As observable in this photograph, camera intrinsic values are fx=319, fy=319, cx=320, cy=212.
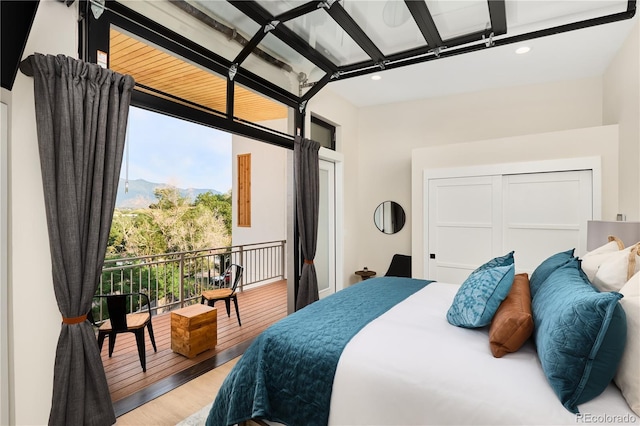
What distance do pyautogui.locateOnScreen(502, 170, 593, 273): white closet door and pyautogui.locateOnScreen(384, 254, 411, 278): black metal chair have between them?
1.35 meters

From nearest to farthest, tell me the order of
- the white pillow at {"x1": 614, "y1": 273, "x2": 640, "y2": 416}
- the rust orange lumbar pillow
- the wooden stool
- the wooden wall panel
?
the white pillow at {"x1": 614, "y1": 273, "x2": 640, "y2": 416}, the rust orange lumbar pillow, the wooden stool, the wooden wall panel

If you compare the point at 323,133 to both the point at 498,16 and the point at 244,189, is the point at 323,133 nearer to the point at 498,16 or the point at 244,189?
the point at 498,16

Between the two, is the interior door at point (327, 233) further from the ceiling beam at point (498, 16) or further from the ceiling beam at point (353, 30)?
the ceiling beam at point (498, 16)

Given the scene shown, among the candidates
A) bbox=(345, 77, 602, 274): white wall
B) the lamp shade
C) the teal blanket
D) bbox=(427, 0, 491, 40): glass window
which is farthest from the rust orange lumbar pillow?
bbox=(345, 77, 602, 274): white wall

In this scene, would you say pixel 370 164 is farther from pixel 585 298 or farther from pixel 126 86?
pixel 585 298

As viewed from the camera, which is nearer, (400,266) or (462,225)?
(462,225)

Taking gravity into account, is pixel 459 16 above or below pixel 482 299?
above

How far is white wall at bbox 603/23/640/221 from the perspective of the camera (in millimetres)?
2834

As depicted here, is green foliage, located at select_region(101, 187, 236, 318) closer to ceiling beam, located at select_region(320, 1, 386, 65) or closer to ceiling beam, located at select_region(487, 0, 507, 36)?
ceiling beam, located at select_region(320, 1, 386, 65)

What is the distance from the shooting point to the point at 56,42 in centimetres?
186

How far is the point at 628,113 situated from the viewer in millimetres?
3033

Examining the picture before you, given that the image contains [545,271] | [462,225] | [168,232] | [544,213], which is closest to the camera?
[545,271]

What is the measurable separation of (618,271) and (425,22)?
2.17 m

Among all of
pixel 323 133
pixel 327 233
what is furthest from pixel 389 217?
pixel 323 133
